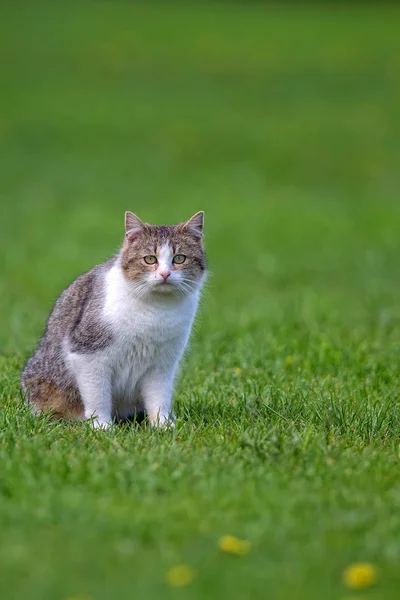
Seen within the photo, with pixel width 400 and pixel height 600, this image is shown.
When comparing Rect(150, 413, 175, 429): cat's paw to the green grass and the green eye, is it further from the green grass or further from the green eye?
the green eye

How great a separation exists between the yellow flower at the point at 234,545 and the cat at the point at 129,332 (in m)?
1.81

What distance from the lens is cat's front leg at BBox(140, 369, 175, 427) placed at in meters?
5.90

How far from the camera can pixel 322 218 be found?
15.4 metres

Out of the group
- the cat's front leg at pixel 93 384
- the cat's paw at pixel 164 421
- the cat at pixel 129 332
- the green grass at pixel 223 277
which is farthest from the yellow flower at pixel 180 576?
the cat's front leg at pixel 93 384

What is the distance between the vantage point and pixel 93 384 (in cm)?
582

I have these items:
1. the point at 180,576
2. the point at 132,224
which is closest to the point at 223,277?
the point at 132,224

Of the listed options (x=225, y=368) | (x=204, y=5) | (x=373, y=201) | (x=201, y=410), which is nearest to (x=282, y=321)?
(x=225, y=368)

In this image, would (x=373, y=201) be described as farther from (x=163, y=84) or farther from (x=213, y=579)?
(x=213, y=579)

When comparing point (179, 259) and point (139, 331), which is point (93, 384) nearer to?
point (139, 331)

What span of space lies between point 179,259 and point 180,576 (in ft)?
8.48

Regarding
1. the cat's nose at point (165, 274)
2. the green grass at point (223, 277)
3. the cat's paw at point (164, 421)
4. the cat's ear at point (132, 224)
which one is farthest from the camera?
the cat's ear at point (132, 224)

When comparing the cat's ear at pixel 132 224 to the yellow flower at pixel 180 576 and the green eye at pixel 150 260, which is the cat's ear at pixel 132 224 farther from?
the yellow flower at pixel 180 576

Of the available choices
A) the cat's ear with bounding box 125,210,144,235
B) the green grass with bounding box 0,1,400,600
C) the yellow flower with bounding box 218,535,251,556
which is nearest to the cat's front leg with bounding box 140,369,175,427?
the green grass with bounding box 0,1,400,600

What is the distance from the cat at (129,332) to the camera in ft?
18.9
